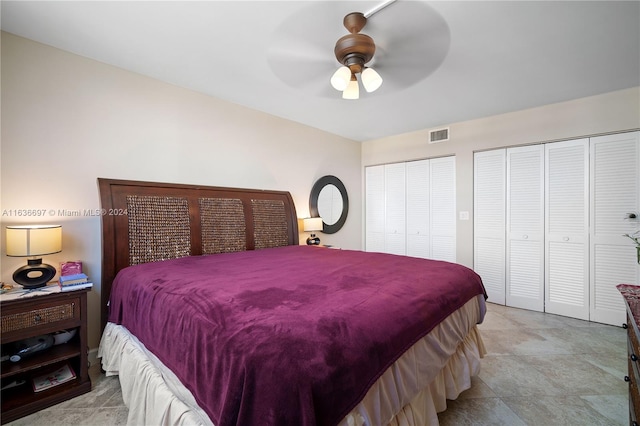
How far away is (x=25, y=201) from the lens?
1.96 meters

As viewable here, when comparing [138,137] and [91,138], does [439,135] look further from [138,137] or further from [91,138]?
[91,138]

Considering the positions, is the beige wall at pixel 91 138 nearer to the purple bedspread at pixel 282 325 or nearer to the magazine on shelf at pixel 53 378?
the magazine on shelf at pixel 53 378

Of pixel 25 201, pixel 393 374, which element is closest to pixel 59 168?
pixel 25 201

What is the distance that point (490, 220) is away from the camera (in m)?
3.62

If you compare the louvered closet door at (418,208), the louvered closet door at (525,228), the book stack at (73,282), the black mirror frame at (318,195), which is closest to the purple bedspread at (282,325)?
the book stack at (73,282)

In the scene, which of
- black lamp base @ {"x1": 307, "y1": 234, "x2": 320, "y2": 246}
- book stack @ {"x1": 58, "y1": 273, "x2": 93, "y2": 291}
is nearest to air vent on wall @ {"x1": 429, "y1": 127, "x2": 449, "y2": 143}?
black lamp base @ {"x1": 307, "y1": 234, "x2": 320, "y2": 246}

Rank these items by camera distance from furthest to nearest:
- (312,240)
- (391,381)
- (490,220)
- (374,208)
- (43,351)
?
1. (374,208)
2. (312,240)
3. (490,220)
4. (43,351)
5. (391,381)

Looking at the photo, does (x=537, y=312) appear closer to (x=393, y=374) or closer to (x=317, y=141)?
(x=393, y=374)

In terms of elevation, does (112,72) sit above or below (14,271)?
above

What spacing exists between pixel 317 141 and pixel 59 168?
9.75ft

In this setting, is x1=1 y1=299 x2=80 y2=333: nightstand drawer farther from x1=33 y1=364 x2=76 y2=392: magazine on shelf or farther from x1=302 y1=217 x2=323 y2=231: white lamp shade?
x1=302 y1=217 x2=323 y2=231: white lamp shade

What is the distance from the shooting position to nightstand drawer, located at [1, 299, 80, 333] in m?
1.59

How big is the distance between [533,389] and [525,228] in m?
2.13

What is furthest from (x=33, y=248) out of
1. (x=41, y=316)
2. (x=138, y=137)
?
(x=138, y=137)
